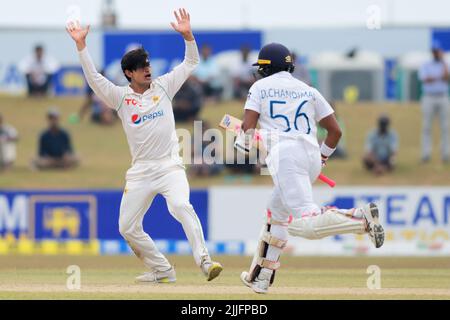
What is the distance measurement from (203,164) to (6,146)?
4.53 meters

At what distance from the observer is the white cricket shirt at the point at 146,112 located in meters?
11.1

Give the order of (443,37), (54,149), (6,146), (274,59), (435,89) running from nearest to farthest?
(274,59), (435,89), (54,149), (6,146), (443,37)

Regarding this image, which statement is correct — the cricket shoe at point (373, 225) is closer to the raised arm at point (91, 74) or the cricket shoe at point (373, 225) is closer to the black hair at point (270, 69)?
the black hair at point (270, 69)

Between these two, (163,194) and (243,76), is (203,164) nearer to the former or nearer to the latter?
(243,76)

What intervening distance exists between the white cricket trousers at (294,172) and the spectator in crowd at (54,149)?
1502 cm

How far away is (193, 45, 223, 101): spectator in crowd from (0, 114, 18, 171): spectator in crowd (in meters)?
4.26

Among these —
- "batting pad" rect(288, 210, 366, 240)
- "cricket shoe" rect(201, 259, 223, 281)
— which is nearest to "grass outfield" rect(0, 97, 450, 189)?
"cricket shoe" rect(201, 259, 223, 281)

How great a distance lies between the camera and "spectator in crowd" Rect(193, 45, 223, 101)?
2686 centimetres

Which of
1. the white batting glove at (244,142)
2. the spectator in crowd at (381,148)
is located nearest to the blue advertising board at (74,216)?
the spectator in crowd at (381,148)

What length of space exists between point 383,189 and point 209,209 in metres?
3.03

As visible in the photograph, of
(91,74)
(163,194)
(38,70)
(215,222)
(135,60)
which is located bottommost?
(215,222)

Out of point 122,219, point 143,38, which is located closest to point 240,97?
point 143,38

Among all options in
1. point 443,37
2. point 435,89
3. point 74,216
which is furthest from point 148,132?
point 443,37

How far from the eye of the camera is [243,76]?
27047mm
